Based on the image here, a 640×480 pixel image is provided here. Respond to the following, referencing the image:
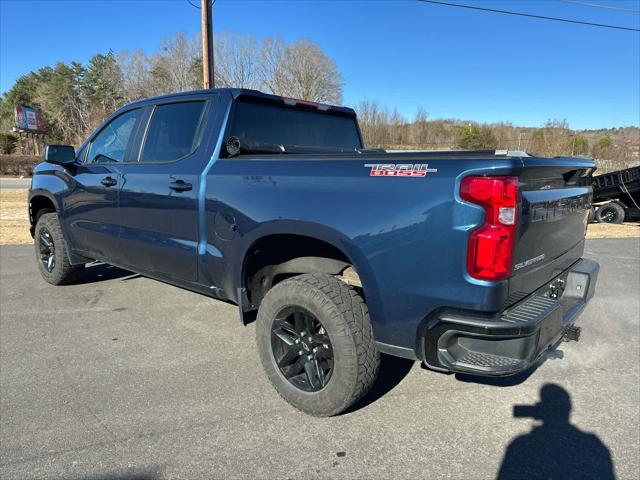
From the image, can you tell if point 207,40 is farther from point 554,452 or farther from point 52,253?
point 554,452

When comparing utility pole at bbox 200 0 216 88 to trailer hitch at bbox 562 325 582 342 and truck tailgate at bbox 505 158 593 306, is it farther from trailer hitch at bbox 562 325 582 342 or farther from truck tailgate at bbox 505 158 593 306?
trailer hitch at bbox 562 325 582 342

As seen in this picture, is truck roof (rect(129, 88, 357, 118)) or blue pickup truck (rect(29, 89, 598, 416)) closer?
blue pickup truck (rect(29, 89, 598, 416))

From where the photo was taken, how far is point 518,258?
2.23 metres

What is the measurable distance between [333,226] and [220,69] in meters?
35.6

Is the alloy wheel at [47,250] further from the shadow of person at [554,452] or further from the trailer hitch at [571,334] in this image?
the trailer hitch at [571,334]

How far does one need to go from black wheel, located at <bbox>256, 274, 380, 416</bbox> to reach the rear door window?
4.86 ft

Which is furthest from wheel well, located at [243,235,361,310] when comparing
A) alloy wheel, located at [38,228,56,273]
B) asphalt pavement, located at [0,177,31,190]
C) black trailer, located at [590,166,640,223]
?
asphalt pavement, located at [0,177,31,190]

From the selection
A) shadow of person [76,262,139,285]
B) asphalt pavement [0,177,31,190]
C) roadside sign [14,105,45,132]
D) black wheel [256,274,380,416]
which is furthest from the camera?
roadside sign [14,105,45,132]

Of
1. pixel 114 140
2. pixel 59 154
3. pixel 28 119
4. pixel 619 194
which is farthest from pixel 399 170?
pixel 28 119

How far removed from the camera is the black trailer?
11.9m

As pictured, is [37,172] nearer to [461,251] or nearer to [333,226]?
[333,226]

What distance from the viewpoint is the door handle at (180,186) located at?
3.31 metres

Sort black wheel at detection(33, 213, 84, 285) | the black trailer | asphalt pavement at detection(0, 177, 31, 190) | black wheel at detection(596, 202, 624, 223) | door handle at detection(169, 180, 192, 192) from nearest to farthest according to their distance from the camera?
door handle at detection(169, 180, 192, 192)
black wheel at detection(33, 213, 84, 285)
the black trailer
black wheel at detection(596, 202, 624, 223)
asphalt pavement at detection(0, 177, 31, 190)

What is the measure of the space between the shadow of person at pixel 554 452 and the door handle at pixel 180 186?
2.64 meters
